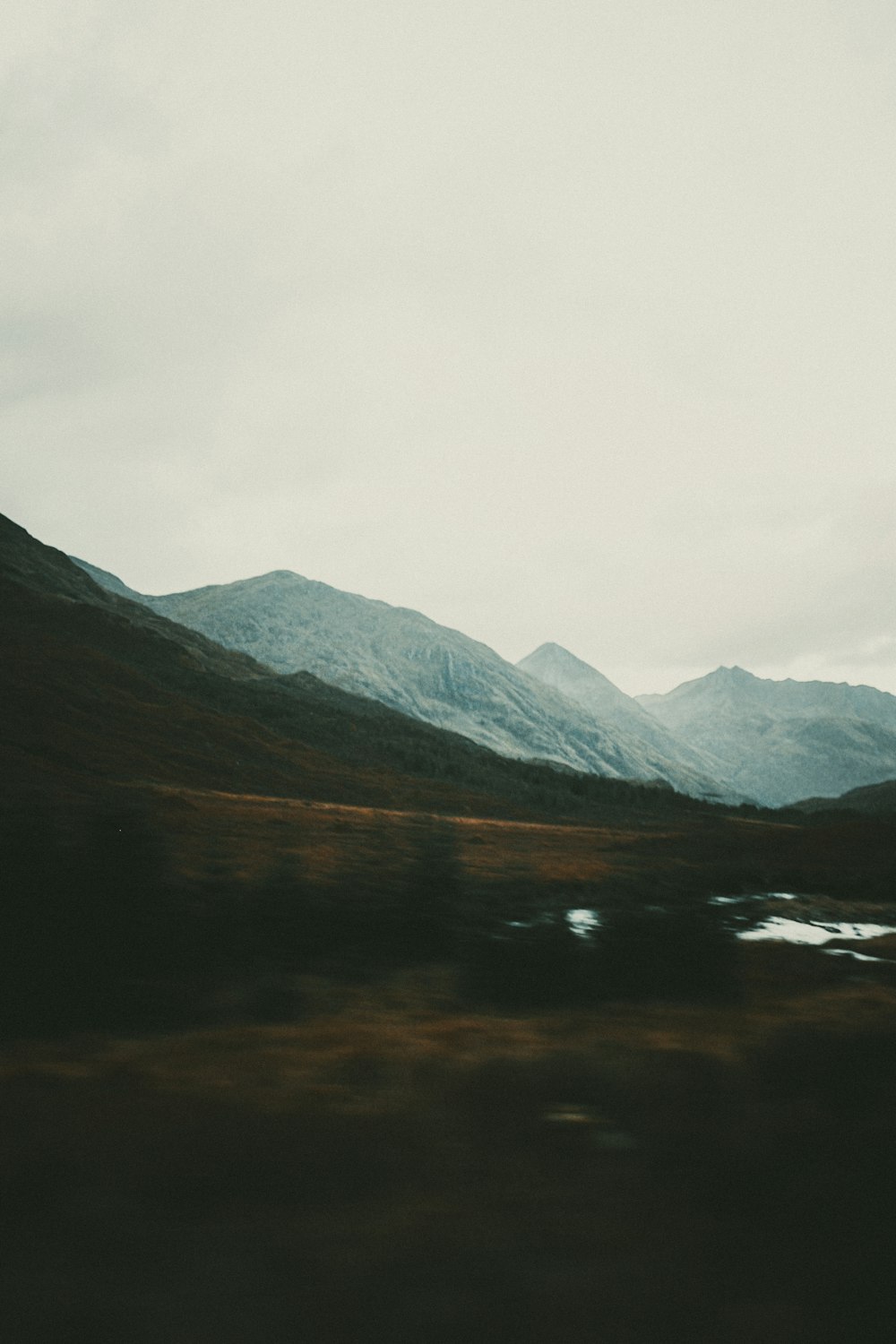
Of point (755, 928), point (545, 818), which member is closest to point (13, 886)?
point (755, 928)

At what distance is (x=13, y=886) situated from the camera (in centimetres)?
1736

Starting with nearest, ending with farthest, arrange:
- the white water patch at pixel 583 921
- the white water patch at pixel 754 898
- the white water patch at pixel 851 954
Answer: the white water patch at pixel 851 954 → the white water patch at pixel 583 921 → the white water patch at pixel 754 898

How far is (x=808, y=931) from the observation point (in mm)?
21234

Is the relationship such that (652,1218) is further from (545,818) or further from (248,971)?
(545,818)

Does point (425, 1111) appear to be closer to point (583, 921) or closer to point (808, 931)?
point (583, 921)

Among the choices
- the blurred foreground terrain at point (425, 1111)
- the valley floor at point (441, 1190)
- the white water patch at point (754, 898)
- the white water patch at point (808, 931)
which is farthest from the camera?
the white water patch at point (754, 898)

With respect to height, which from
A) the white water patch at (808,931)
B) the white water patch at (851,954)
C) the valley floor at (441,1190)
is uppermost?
the valley floor at (441,1190)

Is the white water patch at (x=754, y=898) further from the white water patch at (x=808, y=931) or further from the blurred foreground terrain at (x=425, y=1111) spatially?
the white water patch at (x=808, y=931)

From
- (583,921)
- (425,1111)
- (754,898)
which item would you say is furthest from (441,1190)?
(754,898)

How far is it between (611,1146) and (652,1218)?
1277 mm

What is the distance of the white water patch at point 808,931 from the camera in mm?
19828

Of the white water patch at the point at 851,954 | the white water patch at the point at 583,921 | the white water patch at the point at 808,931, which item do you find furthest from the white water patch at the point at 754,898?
the white water patch at the point at 851,954

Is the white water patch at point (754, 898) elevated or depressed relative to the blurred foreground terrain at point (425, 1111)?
depressed

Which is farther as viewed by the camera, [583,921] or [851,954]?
[583,921]
